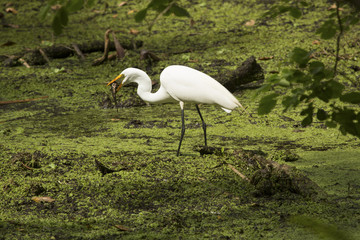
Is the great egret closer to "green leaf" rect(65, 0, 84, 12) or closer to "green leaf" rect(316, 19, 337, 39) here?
"green leaf" rect(316, 19, 337, 39)

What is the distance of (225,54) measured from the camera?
4.87m

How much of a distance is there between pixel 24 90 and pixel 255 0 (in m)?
3.17

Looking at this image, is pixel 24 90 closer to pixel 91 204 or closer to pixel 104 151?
pixel 104 151

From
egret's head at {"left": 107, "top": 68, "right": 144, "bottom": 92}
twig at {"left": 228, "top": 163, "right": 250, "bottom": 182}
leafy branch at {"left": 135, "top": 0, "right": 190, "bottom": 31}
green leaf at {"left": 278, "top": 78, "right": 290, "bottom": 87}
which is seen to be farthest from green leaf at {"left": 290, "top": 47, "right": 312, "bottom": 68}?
egret's head at {"left": 107, "top": 68, "right": 144, "bottom": 92}

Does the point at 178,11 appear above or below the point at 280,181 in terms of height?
above

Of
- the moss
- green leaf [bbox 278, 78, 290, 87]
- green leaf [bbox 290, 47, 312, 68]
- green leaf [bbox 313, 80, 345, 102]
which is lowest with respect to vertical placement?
the moss

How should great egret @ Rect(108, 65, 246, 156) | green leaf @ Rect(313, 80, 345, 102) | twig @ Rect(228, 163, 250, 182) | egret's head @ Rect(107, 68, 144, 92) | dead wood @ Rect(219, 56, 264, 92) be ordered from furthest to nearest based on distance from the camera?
1. dead wood @ Rect(219, 56, 264, 92)
2. egret's head @ Rect(107, 68, 144, 92)
3. great egret @ Rect(108, 65, 246, 156)
4. twig @ Rect(228, 163, 250, 182)
5. green leaf @ Rect(313, 80, 345, 102)

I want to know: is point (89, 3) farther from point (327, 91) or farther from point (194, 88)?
point (194, 88)

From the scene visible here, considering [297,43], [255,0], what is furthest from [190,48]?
[255,0]

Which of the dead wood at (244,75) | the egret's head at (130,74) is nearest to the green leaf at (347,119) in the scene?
the egret's head at (130,74)

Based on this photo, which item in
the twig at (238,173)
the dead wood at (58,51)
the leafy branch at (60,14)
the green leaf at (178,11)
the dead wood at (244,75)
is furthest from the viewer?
the dead wood at (58,51)

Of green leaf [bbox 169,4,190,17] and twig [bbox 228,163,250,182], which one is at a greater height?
green leaf [bbox 169,4,190,17]

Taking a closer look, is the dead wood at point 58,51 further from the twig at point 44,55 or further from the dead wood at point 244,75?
the dead wood at point 244,75

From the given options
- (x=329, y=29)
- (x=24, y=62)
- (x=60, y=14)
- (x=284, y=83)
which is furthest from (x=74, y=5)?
(x=24, y=62)
